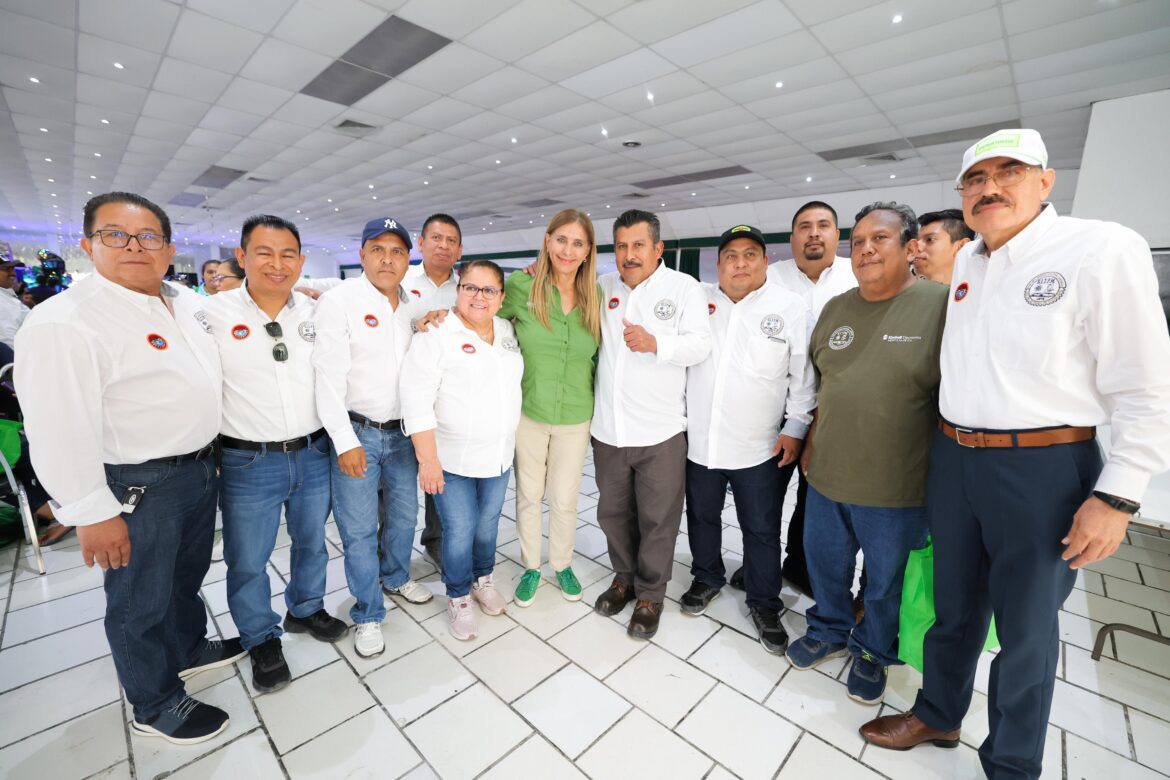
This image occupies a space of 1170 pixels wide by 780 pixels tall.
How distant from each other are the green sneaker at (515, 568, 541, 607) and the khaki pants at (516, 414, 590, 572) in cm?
5

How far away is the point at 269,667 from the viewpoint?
2066 millimetres

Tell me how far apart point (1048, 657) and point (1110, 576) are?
262cm

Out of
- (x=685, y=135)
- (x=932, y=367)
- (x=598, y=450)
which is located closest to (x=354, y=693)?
(x=598, y=450)

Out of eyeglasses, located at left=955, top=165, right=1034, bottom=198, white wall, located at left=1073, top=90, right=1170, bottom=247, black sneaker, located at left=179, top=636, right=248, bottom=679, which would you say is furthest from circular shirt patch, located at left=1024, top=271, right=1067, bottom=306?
white wall, located at left=1073, top=90, right=1170, bottom=247

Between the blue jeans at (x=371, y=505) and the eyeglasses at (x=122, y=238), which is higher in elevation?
the eyeglasses at (x=122, y=238)

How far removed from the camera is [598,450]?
2494mm

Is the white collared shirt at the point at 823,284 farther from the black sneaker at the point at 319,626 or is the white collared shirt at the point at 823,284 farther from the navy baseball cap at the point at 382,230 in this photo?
the black sneaker at the point at 319,626

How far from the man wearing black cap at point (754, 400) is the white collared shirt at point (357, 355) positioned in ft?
4.81

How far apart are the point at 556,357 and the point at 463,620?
4.60ft

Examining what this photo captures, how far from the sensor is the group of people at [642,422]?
1.38 meters

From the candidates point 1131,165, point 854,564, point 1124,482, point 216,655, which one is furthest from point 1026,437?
point 1131,165

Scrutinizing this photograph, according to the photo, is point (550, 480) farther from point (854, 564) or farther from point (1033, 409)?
point (1033, 409)

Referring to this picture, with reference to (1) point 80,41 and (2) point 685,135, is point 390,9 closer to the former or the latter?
(1) point 80,41

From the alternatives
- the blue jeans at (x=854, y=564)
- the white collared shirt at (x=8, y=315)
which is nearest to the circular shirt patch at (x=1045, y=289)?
the blue jeans at (x=854, y=564)
